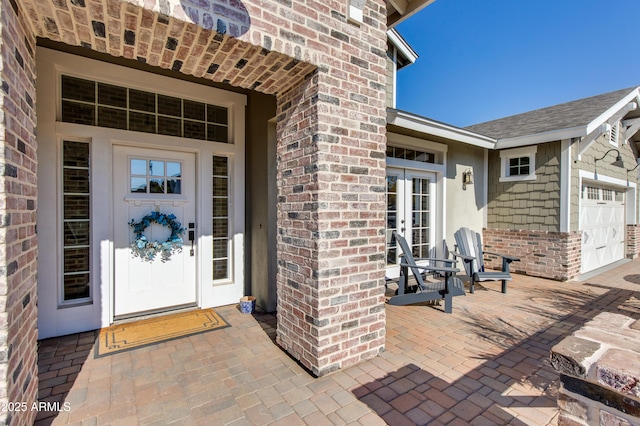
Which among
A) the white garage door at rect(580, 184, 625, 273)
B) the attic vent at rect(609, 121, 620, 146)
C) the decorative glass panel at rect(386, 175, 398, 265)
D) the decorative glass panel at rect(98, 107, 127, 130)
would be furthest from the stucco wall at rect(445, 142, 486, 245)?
the decorative glass panel at rect(98, 107, 127, 130)

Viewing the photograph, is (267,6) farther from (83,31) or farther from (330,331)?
(330,331)

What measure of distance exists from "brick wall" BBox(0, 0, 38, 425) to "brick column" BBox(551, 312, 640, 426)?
94.7 inches

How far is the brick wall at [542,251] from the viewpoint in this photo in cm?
565

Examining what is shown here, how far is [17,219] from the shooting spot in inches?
64.0

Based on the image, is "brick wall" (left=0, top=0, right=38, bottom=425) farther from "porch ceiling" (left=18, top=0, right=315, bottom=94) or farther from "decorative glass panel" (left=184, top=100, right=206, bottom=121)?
"decorative glass panel" (left=184, top=100, right=206, bottom=121)

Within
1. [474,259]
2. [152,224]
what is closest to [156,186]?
[152,224]

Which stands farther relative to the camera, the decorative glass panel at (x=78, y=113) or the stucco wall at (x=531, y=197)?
the stucco wall at (x=531, y=197)

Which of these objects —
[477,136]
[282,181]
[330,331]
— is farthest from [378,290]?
[477,136]

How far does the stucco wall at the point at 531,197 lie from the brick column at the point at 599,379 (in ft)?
18.6

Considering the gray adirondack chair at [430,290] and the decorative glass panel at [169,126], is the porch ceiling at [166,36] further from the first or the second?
the gray adirondack chair at [430,290]

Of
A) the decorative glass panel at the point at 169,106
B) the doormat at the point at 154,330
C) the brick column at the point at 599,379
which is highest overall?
the decorative glass panel at the point at 169,106

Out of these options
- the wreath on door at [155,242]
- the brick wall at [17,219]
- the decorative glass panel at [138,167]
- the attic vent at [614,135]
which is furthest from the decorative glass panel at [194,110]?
the attic vent at [614,135]

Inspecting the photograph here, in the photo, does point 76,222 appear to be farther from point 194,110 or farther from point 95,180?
point 194,110

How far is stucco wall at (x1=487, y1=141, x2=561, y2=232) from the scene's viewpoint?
19.1ft
